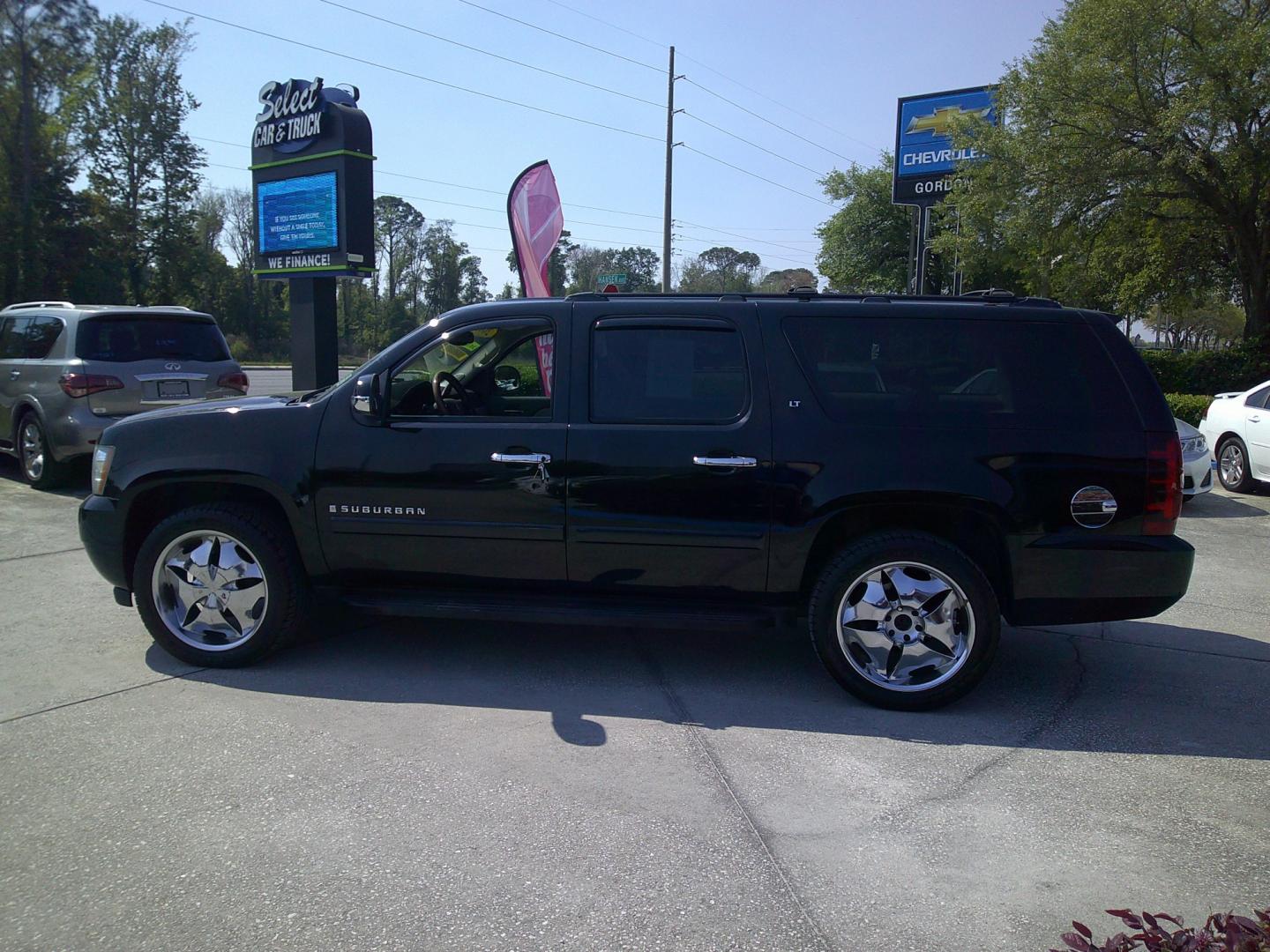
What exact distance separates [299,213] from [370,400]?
38.2ft

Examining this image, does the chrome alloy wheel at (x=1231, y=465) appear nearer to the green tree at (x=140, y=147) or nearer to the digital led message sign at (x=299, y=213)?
the digital led message sign at (x=299, y=213)

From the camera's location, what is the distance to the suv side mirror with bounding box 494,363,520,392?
5535 millimetres

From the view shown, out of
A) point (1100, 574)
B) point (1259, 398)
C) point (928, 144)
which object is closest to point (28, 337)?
point (1100, 574)

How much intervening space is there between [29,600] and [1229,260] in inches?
1043

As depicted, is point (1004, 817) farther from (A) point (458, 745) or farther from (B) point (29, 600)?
(B) point (29, 600)

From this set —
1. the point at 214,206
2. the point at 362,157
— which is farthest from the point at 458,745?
the point at 214,206

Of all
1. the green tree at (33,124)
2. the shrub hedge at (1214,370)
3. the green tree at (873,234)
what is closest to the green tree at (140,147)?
the green tree at (33,124)

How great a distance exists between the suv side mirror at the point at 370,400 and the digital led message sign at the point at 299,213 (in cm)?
1077

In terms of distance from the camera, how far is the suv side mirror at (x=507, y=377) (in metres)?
5.54

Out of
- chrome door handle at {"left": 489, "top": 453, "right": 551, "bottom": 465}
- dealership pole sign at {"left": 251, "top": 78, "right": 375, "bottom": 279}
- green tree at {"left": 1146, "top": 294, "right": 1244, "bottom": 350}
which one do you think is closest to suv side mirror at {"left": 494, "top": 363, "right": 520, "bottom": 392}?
chrome door handle at {"left": 489, "top": 453, "right": 551, "bottom": 465}

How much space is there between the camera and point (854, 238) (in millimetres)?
49250

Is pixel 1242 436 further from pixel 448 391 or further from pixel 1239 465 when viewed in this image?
pixel 448 391

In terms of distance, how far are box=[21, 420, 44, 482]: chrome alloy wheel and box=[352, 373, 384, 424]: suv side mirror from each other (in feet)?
22.5

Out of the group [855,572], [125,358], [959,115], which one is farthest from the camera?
[959,115]
